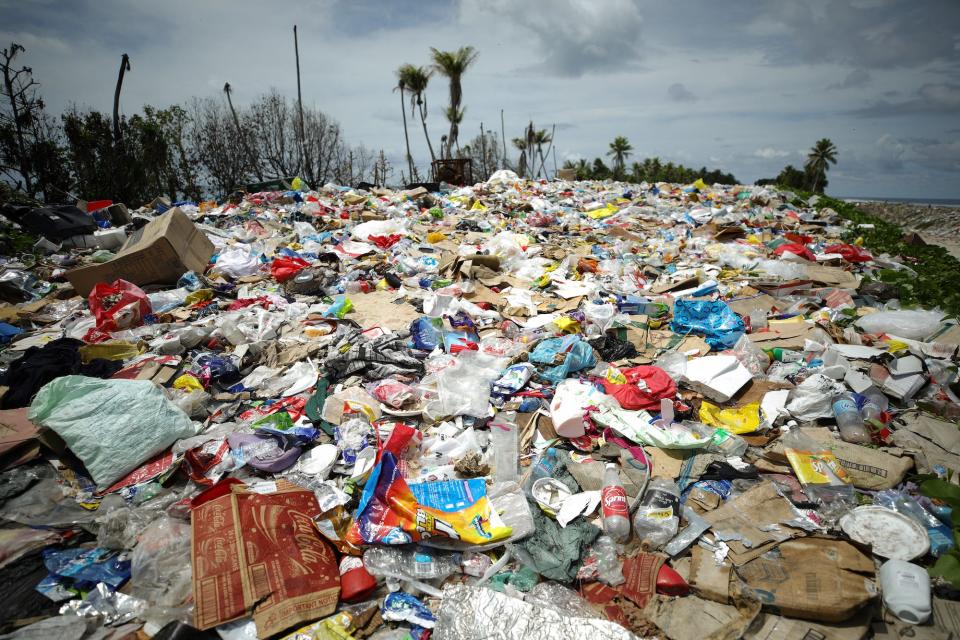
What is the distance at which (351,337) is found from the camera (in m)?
3.75

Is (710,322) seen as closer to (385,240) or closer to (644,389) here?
(644,389)

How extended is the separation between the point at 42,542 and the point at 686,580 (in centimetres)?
266

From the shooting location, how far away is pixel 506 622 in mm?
1555

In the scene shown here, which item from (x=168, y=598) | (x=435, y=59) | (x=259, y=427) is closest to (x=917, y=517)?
(x=168, y=598)

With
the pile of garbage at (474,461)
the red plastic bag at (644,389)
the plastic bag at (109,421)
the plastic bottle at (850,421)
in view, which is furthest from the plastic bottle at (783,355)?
the plastic bag at (109,421)

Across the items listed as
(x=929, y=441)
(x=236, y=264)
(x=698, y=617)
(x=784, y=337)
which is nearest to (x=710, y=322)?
(x=784, y=337)

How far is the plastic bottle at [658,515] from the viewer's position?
6.33ft

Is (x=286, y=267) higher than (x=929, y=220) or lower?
lower

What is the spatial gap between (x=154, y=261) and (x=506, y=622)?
5137 millimetres

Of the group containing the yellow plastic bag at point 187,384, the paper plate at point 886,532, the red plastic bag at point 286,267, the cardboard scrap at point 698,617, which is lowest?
the cardboard scrap at point 698,617

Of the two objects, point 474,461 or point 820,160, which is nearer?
point 474,461

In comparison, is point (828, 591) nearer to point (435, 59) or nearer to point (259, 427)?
point (259, 427)

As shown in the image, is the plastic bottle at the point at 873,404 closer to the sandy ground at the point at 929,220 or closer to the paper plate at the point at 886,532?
the paper plate at the point at 886,532

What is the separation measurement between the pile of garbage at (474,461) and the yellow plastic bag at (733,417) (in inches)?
0.7
